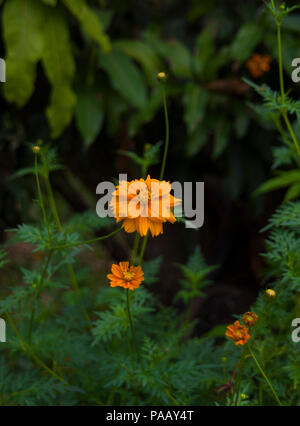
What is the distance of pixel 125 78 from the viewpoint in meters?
1.50

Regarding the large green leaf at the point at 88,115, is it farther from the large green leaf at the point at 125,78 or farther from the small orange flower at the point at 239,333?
the small orange flower at the point at 239,333

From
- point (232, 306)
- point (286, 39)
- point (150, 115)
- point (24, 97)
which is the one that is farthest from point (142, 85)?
point (232, 306)

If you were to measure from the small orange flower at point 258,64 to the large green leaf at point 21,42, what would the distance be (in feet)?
2.33

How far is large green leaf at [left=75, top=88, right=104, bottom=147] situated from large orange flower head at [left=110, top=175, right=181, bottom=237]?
90cm

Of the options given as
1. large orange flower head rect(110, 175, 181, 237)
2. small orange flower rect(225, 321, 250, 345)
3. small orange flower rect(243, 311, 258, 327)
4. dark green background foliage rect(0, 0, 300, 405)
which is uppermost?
dark green background foliage rect(0, 0, 300, 405)

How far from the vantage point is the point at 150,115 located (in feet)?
5.04

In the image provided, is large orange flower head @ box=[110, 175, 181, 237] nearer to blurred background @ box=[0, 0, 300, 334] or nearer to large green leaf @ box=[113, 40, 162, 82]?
blurred background @ box=[0, 0, 300, 334]

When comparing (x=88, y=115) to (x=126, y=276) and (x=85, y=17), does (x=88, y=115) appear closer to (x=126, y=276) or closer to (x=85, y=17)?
(x=85, y=17)

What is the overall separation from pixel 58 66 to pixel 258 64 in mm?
677

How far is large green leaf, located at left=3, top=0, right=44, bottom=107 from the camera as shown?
125 cm

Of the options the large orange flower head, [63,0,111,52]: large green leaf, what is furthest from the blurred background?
the large orange flower head

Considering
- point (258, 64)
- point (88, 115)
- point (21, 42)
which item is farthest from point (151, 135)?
point (21, 42)

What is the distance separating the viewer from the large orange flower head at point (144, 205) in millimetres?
582

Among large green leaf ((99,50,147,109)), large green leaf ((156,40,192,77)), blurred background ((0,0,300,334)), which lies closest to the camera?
blurred background ((0,0,300,334))
